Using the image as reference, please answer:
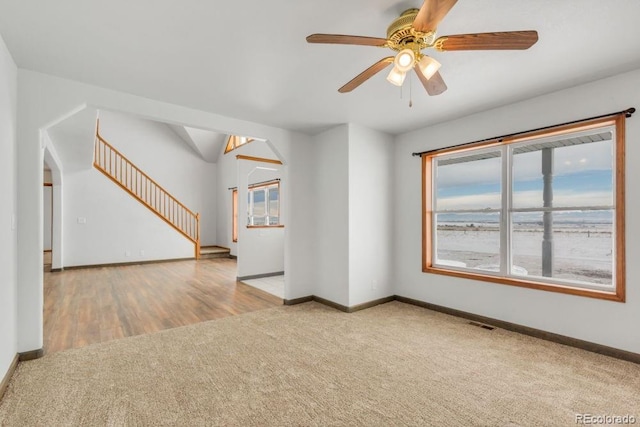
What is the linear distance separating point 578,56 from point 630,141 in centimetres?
97

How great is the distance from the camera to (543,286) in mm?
3010

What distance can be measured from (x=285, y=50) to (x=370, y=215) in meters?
2.54

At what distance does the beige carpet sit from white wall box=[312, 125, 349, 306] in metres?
0.98

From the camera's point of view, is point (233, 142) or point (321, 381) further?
point (233, 142)

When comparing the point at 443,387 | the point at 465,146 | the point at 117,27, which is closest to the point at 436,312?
the point at 443,387

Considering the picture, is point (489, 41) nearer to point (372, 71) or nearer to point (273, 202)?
point (372, 71)

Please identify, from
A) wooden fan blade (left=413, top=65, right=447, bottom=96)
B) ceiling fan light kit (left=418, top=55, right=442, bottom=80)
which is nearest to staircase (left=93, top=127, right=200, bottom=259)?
wooden fan blade (left=413, top=65, right=447, bottom=96)

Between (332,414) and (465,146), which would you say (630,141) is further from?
(332,414)

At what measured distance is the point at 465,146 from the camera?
369 cm

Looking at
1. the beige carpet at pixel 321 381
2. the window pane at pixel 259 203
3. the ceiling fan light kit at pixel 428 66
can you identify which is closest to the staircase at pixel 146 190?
the window pane at pixel 259 203

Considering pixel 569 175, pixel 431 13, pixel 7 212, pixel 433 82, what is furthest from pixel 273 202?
pixel 431 13

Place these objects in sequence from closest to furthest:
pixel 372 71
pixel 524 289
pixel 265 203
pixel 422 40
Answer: pixel 422 40
pixel 372 71
pixel 524 289
pixel 265 203

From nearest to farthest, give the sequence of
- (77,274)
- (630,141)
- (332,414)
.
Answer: (332,414) → (630,141) → (77,274)

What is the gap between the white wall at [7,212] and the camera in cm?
212
